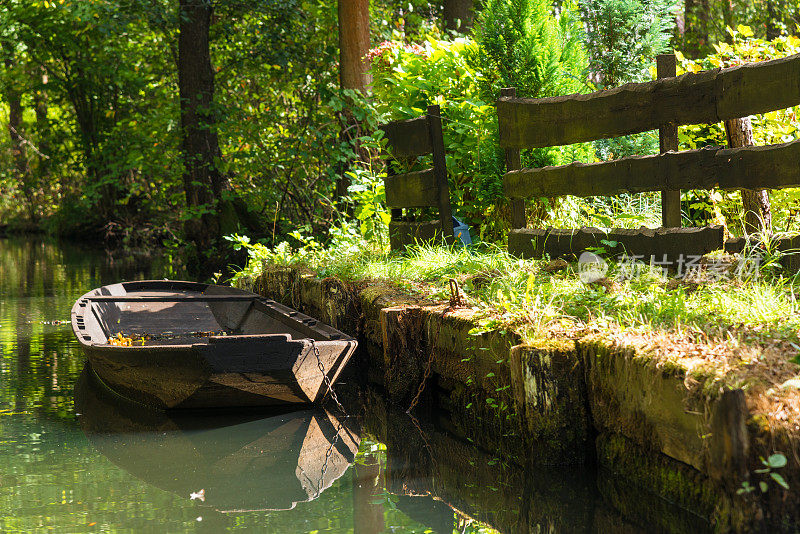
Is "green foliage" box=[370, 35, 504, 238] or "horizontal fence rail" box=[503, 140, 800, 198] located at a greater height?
"green foliage" box=[370, 35, 504, 238]

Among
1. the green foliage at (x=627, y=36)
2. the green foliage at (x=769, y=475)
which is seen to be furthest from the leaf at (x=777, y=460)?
the green foliage at (x=627, y=36)

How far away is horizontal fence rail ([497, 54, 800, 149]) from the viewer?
4.43 m

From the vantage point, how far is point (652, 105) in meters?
5.10

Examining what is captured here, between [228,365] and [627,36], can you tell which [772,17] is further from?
[228,365]

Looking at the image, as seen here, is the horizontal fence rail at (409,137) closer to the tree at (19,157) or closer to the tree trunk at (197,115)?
the tree trunk at (197,115)

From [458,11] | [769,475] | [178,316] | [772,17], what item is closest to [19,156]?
[458,11]

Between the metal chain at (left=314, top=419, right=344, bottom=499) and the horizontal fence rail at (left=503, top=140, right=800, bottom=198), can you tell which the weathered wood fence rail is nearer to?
the horizontal fence rail at (left=503, top=140, right=800, bottom=198)

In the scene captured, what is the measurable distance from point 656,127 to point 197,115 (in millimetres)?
11773

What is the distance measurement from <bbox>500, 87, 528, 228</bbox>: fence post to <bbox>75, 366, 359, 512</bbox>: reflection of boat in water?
208 cm

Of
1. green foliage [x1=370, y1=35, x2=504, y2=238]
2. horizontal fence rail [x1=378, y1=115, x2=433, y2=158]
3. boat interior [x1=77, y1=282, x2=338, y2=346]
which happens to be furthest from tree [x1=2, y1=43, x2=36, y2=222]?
horizontal fence rail [x1=378, y1=115, x2=433, y2=158]

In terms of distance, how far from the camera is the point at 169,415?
5.59 m

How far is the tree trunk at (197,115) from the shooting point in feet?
50.0

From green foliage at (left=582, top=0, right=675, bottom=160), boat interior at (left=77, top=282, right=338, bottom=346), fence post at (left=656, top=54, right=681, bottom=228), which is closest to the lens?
fence post at (left=656, top=54, right=681, bottom=228)

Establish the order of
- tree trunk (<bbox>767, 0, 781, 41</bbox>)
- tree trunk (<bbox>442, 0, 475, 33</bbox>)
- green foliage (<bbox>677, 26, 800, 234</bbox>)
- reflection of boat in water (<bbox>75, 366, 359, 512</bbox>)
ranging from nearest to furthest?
reflection of boat in water (<bbox>75, 366, 359, 512</bbox>) < green foliage (<bbox>677, 26, 800, 234</bbox>) < tree trunk (<bbox>442, 0, 475, 33</bbox>) < tree trunk (<bbox>767, 0, 781, 41</bbox>)
